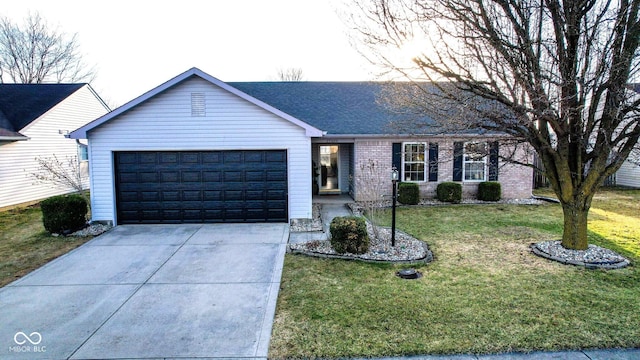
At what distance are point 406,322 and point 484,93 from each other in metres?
4.78

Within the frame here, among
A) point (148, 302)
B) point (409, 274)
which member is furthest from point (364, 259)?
point (148, 302)

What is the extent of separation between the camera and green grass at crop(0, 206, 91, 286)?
7.37 m

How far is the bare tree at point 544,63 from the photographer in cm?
655

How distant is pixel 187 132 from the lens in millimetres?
10711

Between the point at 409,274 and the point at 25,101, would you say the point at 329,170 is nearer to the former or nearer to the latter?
the point at 409,274

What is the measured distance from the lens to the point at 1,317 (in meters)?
5.21

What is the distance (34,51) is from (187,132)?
2740cm

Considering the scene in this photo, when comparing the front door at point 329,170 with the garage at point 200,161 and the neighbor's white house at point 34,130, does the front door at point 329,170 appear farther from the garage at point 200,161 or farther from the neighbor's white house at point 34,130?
the neighbor's white house at point 34,130

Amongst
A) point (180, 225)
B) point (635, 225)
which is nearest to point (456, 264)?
point (635, 225)

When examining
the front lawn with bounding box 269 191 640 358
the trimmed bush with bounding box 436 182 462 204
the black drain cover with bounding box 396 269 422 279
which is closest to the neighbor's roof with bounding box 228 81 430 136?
the trimmed bush with bounding box 436 182 462 204

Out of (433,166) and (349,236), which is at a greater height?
(433,166)

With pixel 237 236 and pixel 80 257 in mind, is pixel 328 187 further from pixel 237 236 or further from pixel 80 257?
pixel 80 257

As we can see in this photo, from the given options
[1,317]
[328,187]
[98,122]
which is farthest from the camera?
[328,187]

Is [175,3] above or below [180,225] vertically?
above
